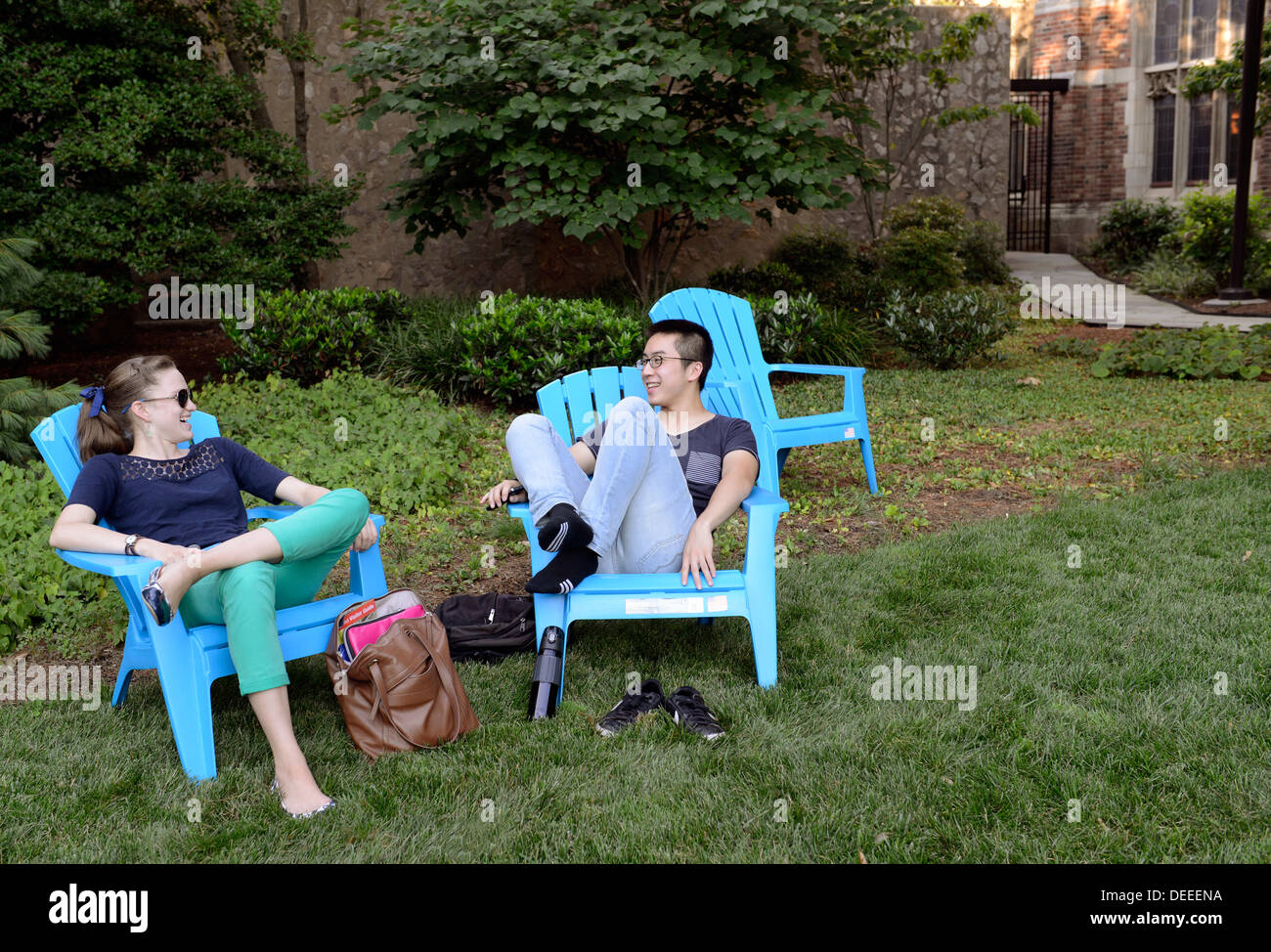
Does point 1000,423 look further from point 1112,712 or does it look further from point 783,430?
point 1112,712

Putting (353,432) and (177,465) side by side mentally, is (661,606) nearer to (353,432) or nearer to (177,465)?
(177,465)

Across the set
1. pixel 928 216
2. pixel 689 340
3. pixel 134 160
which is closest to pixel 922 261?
pixel 928 216

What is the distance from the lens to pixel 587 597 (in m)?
2.96

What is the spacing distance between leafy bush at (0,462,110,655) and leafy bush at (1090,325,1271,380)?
728 cm

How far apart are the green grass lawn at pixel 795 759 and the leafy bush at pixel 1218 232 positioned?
438 inches

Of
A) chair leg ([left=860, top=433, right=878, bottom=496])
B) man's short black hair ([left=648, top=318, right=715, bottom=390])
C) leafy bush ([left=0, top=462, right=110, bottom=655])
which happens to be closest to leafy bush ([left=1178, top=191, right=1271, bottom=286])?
chair leg ([left=860, top=433, right=878, bottom=496])

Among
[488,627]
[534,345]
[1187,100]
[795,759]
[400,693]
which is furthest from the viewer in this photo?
[1187,100]

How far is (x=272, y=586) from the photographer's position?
2639 mm

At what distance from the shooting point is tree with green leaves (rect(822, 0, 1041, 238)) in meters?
10.2

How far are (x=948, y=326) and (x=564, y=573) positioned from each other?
6.63 m

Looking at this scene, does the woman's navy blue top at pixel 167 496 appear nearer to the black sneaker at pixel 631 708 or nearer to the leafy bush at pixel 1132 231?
the black sneaker at pixel 631 708

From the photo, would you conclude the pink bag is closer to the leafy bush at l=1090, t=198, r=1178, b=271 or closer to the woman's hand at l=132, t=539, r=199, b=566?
the woman's hand at l=132, t=539, r=199, b=566

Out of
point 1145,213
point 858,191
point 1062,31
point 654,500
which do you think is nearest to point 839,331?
point 858,191

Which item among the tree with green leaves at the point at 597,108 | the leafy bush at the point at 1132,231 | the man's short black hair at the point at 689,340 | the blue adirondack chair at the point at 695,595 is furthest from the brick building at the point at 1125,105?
the blue adirondack chair at the point at 695,595
